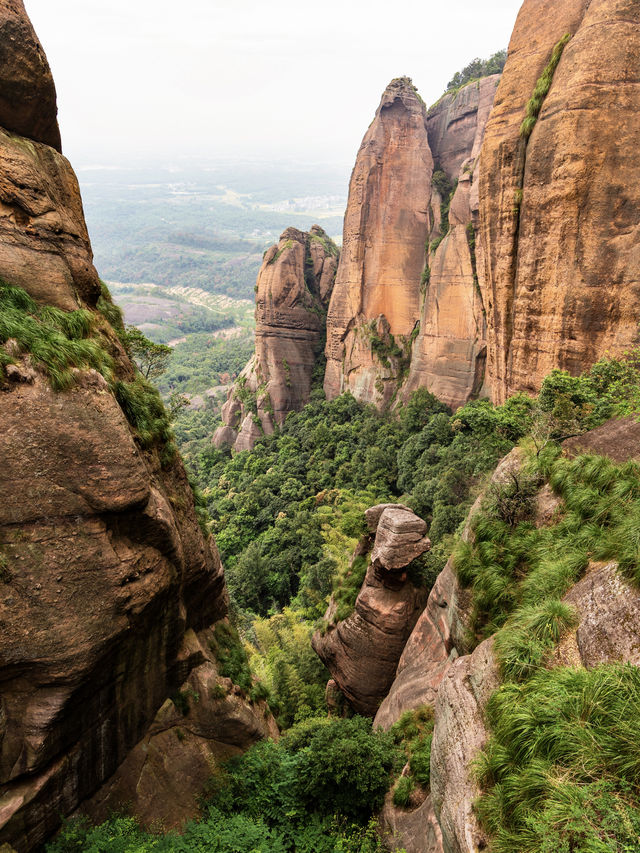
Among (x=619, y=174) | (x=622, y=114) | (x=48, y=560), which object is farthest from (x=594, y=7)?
(x=48, y=560)

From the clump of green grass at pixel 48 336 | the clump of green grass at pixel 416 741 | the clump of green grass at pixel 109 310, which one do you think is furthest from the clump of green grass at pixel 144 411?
the clump of green grass at pixel 416 741

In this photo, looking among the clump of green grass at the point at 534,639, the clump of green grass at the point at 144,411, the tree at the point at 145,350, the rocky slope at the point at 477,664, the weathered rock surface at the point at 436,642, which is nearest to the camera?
the rocky slope at the point at 477,664

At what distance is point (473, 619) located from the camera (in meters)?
7.63

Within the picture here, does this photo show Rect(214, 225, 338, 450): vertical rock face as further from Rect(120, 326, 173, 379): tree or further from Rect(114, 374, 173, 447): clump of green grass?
Rect(114, 374, 173, 447): clump of green grass

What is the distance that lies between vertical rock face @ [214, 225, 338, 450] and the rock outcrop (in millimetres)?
28936

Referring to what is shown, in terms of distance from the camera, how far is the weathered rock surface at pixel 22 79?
6129 mm

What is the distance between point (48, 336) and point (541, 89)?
57.1 ft

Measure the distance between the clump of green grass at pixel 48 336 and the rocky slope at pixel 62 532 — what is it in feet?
0.14

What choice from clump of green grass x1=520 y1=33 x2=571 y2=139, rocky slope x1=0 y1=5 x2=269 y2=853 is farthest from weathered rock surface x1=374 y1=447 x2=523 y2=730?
clump of green grass x1=520 y1=33 x2=571 y2=139

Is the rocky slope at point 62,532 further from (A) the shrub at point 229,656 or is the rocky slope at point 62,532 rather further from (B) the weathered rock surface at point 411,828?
(B) the weathered rock surface at point 411,828

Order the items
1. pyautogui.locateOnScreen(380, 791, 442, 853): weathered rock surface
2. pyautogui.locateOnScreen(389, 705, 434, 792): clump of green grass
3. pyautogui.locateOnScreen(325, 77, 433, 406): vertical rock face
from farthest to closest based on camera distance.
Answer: pyautogui.locateOnScreen(325, 77, 433, 406): vertical rock face → pyautogui.locateOnScreen(389, 705, 434, 792): clump of green grass → pyautogui.locateOnScreen(380, 791, 442, 853): weathered rock surface

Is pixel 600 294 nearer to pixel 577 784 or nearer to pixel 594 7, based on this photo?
pixel 594 7

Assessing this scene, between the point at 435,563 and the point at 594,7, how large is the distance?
18389 millimetres

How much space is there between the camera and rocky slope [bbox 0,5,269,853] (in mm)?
5094
